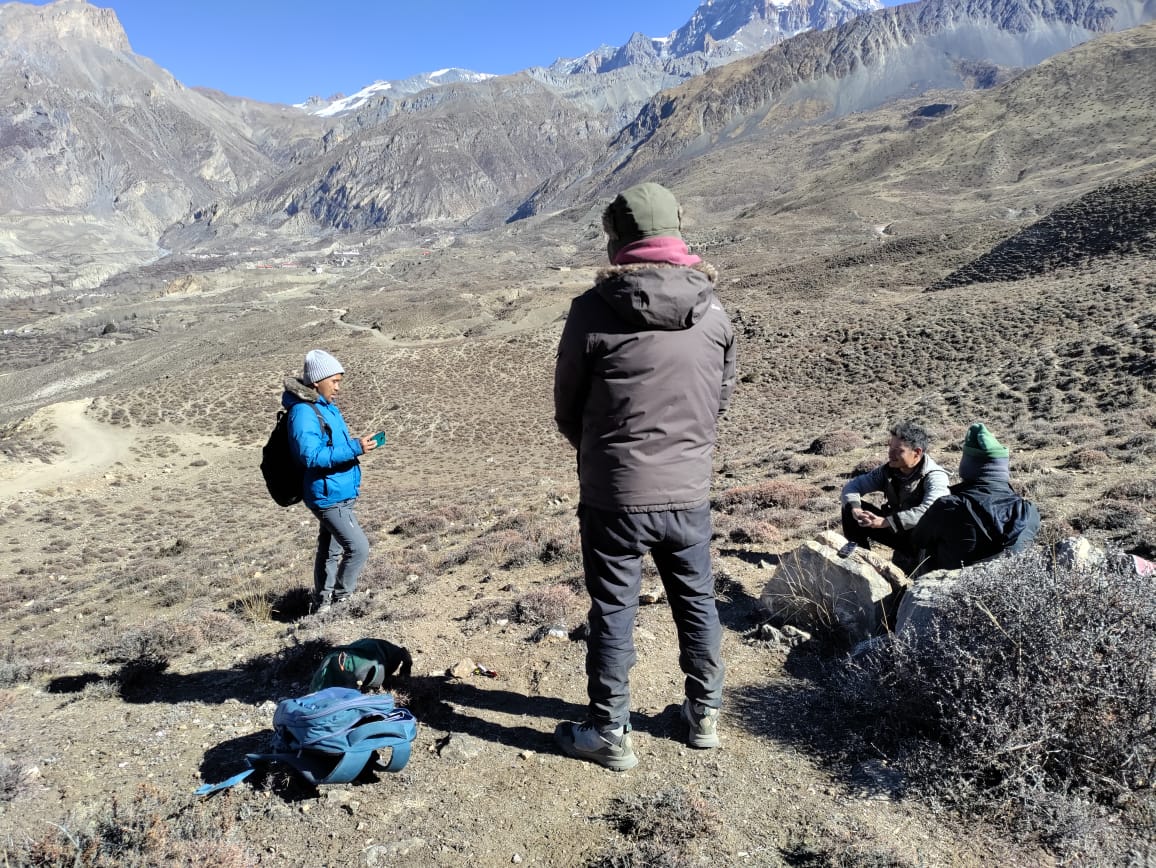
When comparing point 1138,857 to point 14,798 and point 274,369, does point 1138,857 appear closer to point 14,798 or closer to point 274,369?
point 14,798

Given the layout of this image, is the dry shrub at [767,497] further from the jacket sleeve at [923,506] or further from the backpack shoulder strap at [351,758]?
the backpack shoulder strap at [351,758]

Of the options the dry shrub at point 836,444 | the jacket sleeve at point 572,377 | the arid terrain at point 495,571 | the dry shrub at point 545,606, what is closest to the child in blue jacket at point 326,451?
the arid terrain at point 495,571

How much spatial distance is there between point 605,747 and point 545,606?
6.01ft

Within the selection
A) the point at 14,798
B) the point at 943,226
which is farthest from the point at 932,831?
the point at 943,226

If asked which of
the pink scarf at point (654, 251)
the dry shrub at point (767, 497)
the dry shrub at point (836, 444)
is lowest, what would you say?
the dry shrub at point (836, 444)

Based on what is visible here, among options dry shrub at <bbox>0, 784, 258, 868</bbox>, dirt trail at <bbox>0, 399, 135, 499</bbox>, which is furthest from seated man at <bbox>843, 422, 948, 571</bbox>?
dirt trail at <bbox>0, 399, 135, 499</bbox>

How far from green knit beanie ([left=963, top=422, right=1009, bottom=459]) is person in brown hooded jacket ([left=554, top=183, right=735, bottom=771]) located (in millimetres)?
1732

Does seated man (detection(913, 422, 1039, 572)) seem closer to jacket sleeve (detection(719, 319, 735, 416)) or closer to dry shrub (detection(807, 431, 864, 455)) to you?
jacket sleeve (detection(719, 319, 735, 416))

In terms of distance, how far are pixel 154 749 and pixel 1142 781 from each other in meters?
3.95

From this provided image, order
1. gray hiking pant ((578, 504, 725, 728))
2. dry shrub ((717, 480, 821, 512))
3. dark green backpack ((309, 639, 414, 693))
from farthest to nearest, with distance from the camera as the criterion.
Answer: dry shrub ((717, 480, 821, 512)) < dark green backpack ((309, 639, 414, 693)) < gray hiking pant ((578, 504, 725, 728))

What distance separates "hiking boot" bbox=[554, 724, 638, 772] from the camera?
8.90 ft

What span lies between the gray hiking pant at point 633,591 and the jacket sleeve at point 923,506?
1867 mm

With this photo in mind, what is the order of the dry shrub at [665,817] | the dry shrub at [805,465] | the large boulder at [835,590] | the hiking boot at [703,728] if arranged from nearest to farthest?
1. the dry shrub at [665,817]
2. the hiking boot at [703,728]
3. the large boulder at [835,590]
4. the dry shrub at [805,465]

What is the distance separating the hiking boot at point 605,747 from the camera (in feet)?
8.90
